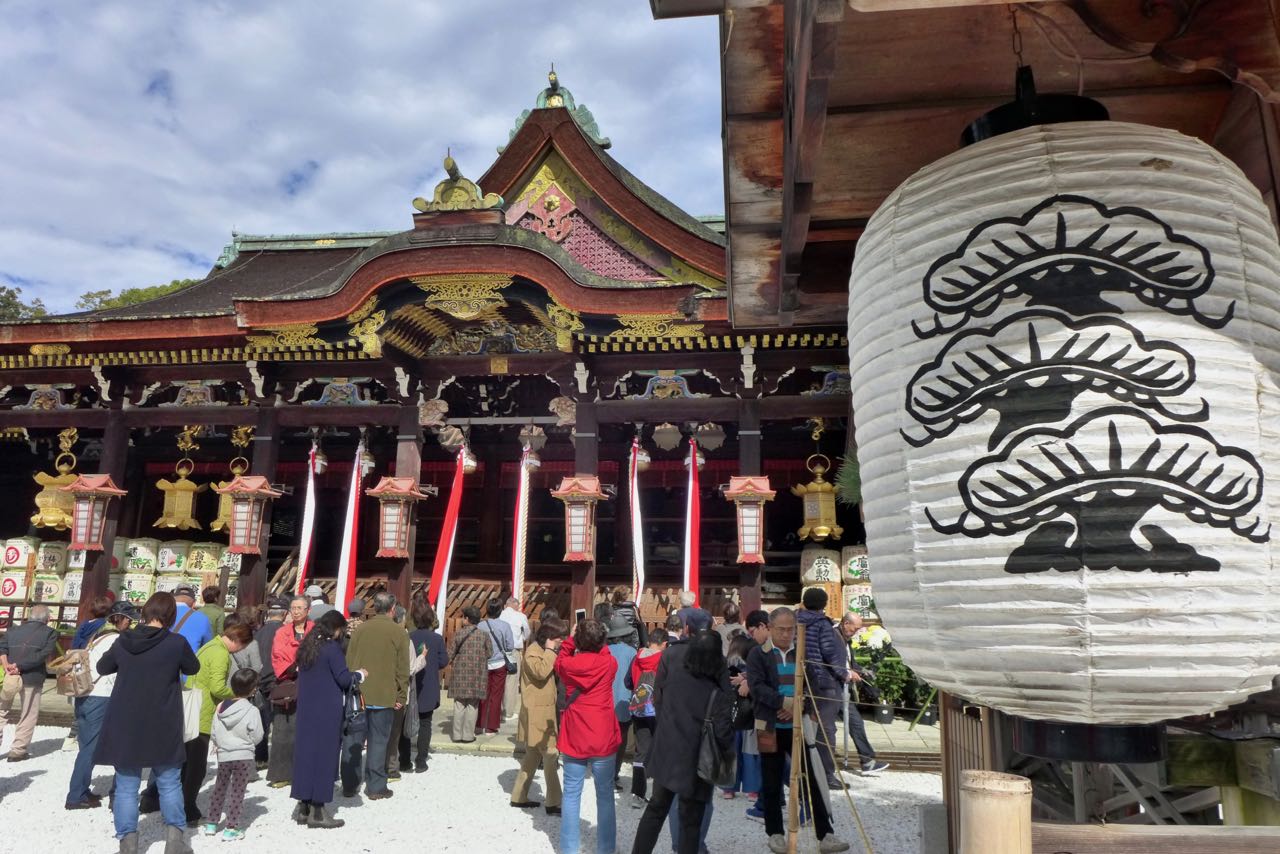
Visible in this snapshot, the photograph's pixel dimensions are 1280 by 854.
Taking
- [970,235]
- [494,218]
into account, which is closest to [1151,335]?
[970,235]

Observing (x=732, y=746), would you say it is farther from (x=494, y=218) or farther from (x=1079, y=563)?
(x=494, y=218)

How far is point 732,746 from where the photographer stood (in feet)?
13.8

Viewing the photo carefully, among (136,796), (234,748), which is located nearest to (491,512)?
(234,748)

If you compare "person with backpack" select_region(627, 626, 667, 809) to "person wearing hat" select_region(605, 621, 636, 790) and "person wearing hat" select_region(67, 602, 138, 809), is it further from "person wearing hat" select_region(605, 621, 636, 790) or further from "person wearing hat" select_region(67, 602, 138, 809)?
"person wearing hat" select_region(67, 602, 138, 809)

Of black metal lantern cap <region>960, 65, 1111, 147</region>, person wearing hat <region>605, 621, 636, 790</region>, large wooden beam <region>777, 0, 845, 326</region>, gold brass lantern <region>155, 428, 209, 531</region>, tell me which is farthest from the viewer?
gold brass lantern <region>155, 428, 209, 531</region>

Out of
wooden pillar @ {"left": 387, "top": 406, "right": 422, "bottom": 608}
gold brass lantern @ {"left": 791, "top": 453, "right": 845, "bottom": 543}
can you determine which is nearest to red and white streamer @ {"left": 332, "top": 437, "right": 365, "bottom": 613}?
wooden pillar @ {"left": 387, "top": 406, "right": 422, "bottom": 608}

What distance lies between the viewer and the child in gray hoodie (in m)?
4.96

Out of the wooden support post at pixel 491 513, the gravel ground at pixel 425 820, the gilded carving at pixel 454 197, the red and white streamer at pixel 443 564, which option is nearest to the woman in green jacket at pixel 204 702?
the gravel ground at pixel 425 820

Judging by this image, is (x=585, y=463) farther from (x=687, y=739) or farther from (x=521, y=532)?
(x=687, y=739)

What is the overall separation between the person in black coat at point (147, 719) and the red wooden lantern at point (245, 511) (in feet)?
20.4

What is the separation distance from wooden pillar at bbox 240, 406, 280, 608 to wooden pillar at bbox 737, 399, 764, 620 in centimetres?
656

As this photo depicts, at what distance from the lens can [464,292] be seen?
395 inches

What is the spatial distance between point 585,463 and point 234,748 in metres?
5.79

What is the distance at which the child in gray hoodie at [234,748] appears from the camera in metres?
4.96
